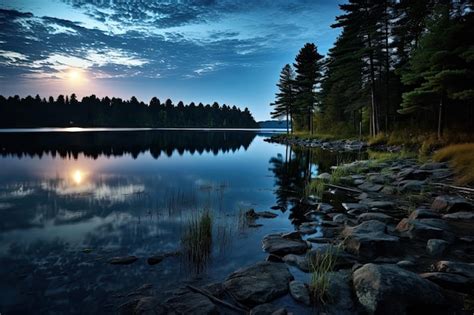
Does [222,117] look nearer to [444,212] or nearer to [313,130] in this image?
[313,130]

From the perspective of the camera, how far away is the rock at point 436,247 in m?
5.55

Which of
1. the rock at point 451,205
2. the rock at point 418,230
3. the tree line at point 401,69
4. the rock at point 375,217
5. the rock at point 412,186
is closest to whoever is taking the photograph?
the rock at point 418,230

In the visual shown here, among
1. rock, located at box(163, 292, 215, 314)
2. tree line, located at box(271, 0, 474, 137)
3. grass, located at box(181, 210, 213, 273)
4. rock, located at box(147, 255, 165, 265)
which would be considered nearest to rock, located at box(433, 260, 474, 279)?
rock, located at box(163, 292, 215, 314)

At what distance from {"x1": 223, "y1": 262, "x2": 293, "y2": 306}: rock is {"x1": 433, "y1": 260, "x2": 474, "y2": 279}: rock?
245 centimetres

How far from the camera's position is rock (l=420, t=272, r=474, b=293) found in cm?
427

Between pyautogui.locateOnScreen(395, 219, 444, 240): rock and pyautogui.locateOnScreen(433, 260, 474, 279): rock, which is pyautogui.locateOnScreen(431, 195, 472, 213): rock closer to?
pyautogui.locateOnScreen(395, 219, 444, 240): rock

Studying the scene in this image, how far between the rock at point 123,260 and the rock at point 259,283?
2.19m

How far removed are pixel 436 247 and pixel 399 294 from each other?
2.44 metres

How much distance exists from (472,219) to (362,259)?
3.93 m

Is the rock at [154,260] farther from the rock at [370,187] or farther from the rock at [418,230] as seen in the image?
the rock at [370,187]

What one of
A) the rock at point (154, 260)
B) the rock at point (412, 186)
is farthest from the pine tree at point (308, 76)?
the rock at point (154, 260)

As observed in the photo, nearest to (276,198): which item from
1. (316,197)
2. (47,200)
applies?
(316,197)

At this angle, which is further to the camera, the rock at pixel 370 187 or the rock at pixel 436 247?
the rock at pixel 370 187

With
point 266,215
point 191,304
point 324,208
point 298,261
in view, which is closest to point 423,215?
point 324,208
